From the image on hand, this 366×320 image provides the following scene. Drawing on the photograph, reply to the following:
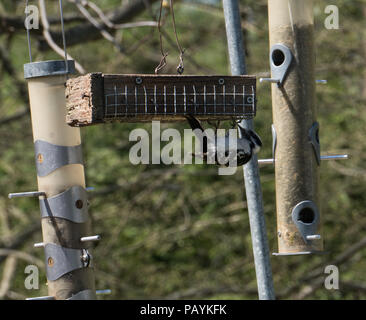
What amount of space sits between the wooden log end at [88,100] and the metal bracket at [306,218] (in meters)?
1.45

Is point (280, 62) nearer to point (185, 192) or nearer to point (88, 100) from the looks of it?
point (88, 100)

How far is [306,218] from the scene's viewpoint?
4684 mm

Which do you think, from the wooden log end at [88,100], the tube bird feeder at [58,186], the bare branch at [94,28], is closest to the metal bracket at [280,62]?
the tube bird feeder at [58,186]

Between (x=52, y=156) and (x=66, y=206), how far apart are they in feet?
0.97

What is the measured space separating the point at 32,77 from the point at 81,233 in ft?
3.04

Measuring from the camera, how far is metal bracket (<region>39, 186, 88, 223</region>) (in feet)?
15.0

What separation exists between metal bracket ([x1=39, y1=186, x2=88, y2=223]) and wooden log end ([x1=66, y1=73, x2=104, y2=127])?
80cm

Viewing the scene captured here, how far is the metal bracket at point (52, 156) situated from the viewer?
15.1 feet

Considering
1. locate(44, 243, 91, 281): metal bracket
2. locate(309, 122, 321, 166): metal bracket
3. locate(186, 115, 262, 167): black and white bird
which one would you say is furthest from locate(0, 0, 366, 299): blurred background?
locate(186, 115, 262, 167): black and white bird

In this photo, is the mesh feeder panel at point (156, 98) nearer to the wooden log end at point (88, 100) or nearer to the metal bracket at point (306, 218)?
the wooden log end at point (88, 100)

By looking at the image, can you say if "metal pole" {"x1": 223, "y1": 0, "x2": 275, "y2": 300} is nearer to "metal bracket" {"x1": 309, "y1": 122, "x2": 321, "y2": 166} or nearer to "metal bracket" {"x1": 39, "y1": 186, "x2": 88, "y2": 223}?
"metal bracket" {"x1": 309, "y1": 122, "x2": 321, "y2": 166}
